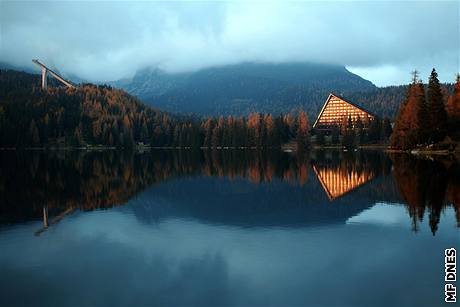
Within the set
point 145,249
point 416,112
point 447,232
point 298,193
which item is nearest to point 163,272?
point 145,249

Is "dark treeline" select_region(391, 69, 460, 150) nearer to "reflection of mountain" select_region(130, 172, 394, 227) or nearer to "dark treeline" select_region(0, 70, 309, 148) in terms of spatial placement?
"reflection of mountain" select_region(130, 172, 394, 227)

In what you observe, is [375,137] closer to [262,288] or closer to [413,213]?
[413,213]

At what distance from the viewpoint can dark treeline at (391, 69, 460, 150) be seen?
77500 mm

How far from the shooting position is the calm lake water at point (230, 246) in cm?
1376

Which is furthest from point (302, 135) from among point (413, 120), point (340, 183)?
point (340, 183)

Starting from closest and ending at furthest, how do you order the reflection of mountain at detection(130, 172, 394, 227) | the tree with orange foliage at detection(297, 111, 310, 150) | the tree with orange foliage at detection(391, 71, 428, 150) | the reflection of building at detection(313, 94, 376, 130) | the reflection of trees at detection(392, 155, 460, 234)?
the reflection of trees at detection(392, 155, 460, 234) < the reflection of mountain at detection(130, 172, 394, 227) < the tree with orange foliage at detection(391, 71, 428, 150) < the tree with orange foliage at detection(297, 111, 310, 150) < the reflection of building at detection(313, 94, 376, 130)

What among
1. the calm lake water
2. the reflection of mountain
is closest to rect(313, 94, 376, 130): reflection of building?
the reflection of mountain

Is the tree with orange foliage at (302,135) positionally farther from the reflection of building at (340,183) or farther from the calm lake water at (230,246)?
the calm lake water at (230,246)

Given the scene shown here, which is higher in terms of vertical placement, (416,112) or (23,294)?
(416,112)

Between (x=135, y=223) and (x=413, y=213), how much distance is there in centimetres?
1508

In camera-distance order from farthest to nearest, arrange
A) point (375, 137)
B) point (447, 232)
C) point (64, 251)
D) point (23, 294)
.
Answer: point (375, 137) → point (447, 232) → point (64, 251) → point (23, 294)

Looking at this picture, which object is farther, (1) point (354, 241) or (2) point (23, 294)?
(1) point (354, 241)

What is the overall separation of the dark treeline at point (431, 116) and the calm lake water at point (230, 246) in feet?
144

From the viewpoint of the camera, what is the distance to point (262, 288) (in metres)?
14.1
